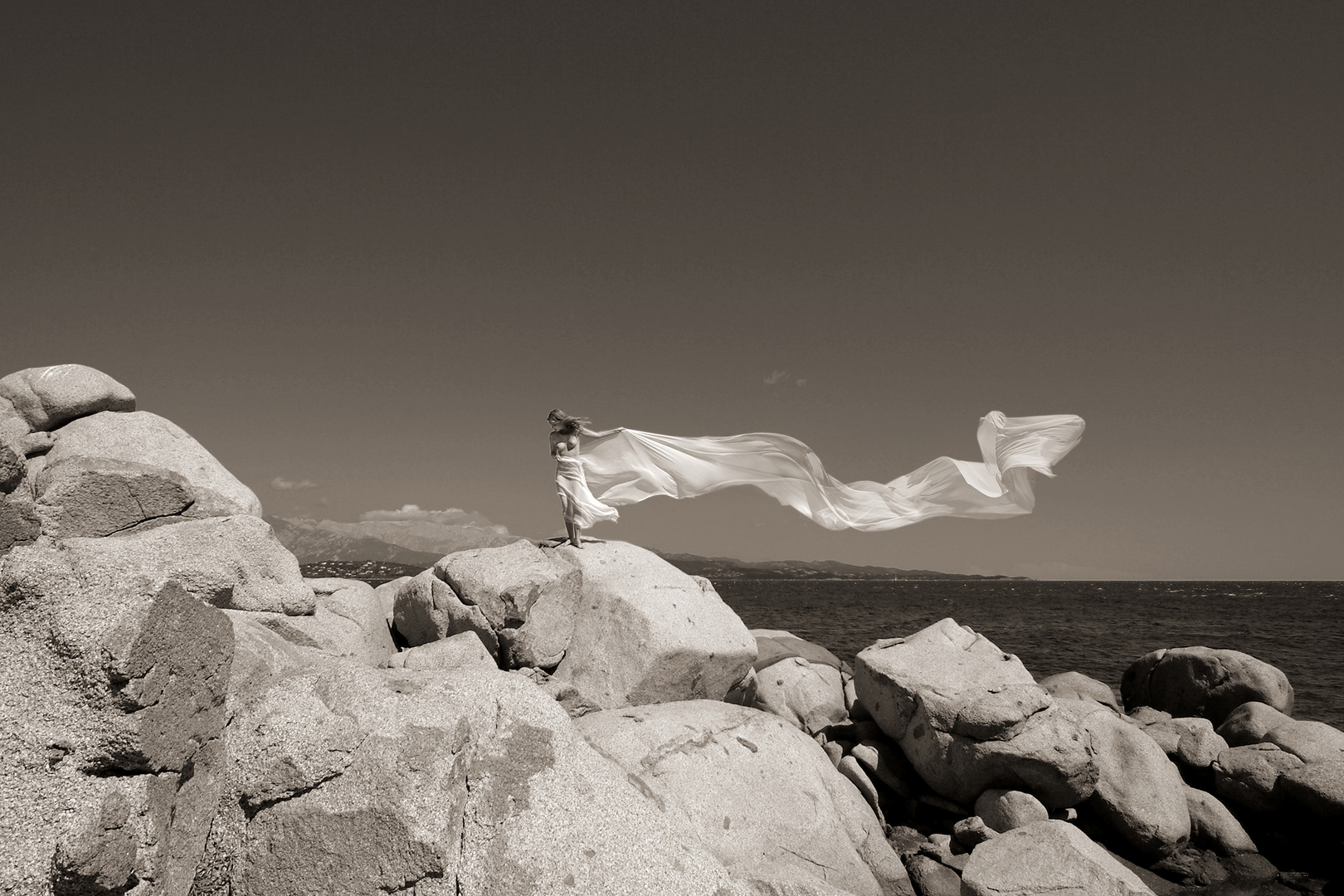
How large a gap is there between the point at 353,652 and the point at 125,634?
5.09 meters

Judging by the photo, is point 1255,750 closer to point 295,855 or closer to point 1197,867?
point 1197,867

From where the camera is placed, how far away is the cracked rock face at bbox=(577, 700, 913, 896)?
663 centimetres

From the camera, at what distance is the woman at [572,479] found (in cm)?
1195

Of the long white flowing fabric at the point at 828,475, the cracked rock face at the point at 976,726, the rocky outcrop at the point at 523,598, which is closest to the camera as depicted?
the cracked rock face at the point at 976,726

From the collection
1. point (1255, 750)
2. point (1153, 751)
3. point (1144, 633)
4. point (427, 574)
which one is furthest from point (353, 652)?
point (1144, 633)

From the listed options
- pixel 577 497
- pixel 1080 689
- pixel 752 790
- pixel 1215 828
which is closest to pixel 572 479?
pixel 577 497

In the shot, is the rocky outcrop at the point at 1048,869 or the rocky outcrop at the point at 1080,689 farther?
the rocky outcrop at the point at 1080,689

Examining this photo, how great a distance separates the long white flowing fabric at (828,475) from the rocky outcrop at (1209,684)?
6.83m

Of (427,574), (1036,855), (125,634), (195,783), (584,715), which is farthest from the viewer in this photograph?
(427,574)

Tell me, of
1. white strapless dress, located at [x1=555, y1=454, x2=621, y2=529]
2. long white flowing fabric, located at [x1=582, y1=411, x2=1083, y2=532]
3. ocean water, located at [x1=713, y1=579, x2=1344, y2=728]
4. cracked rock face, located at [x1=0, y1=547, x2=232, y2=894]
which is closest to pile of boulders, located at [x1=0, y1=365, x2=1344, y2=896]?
cracked rock face, located at [x1=0, y1=547, x2=232, y2=894]

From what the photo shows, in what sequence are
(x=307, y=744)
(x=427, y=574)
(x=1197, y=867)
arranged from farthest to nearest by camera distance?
(x=427, y=574) < (x=1197, y=867) < (x=307, y=744)

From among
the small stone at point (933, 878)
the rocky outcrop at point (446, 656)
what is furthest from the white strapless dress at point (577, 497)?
the small stone at point (933, 878)

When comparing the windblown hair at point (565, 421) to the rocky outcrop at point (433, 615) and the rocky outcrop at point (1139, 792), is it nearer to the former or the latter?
the rocky outcrop at point (433, 615)

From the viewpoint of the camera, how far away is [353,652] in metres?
8.62
